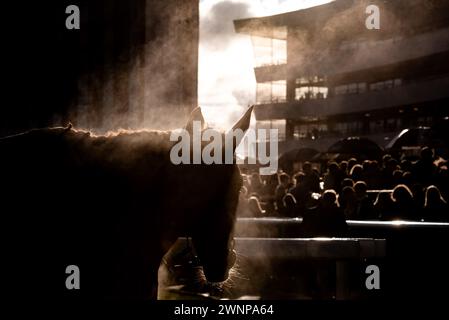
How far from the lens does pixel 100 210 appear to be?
4.99 ft

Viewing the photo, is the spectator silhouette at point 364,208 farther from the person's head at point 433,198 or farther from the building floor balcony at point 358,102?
the building floor balcony at point 358,102

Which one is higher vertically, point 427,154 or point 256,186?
point 427,154

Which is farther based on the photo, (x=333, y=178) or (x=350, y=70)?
(x=350, y=70)

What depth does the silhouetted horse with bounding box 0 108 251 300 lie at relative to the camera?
148cm

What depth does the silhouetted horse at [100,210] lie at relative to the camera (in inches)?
58.2

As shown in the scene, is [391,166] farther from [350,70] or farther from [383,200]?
[350,70]

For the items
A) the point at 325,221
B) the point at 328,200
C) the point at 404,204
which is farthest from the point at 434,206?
the point at 325,221

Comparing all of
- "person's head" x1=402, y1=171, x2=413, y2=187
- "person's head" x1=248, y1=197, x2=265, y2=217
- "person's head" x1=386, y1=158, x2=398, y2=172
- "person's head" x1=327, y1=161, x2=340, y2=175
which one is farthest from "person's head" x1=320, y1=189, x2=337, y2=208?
"person's head" x1=386, y1=158, x2=398, y2=172

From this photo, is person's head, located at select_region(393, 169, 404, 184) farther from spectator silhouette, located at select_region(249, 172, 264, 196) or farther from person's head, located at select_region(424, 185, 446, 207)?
spectator silhouette, located at select_region(249, 172, 264, 196)

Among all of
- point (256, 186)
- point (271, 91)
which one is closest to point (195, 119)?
point (256, 186)

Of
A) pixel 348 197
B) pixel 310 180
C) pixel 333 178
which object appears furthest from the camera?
pixel 333 178

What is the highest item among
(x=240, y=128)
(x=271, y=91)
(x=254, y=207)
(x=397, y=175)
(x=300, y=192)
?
(x=271, y=91)

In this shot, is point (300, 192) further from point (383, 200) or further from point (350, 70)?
point (350, 70)

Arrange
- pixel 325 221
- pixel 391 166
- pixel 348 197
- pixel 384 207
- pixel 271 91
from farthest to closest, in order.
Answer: pixel 271 91, pixel 391 166, pixel 348 197, pixel 384 207, pixel 325 221
